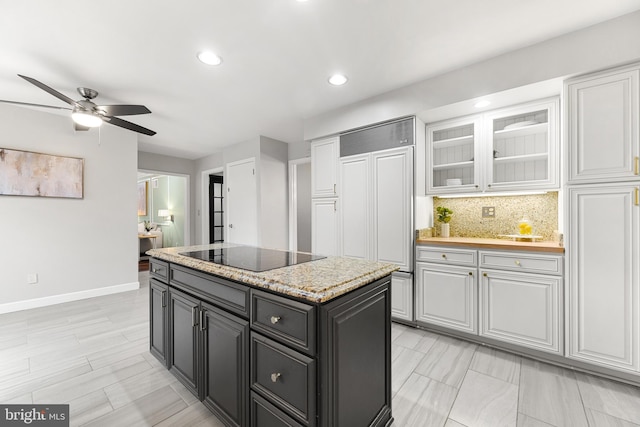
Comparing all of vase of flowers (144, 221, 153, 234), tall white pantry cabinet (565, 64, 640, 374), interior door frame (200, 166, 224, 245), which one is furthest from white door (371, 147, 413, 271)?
vase of flowers (144, 221, 153, 234)

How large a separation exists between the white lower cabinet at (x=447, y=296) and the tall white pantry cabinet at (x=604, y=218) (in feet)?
2.19

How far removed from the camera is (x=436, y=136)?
2986mm

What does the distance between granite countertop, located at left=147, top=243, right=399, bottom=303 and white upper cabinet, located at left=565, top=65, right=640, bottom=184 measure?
1772 millimetres

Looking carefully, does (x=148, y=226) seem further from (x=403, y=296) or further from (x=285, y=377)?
(x=285, y=377)

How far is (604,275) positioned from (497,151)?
1.31 m

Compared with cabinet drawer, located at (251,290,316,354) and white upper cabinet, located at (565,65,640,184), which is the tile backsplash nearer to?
white upper cabinet, located at (565,65,640,184)

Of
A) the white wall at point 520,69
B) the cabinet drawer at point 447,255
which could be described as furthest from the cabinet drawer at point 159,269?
the white wall at point 520,69

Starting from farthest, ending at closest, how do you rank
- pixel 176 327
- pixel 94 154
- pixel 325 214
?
pixel 94 154 < pixel 325 214 < pixel 176 327

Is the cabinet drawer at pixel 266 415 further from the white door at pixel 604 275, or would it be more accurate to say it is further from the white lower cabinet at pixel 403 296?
the white door at pixel 604 275

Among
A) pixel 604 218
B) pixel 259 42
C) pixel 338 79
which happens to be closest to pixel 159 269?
pixel 259 42

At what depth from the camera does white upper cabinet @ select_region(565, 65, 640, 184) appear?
72.9 inches

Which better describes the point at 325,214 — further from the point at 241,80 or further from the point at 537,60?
the point at 537,60

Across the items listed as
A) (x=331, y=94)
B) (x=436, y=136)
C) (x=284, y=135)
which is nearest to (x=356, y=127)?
(x=331, y=94)

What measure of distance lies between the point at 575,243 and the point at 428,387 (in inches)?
60.8
